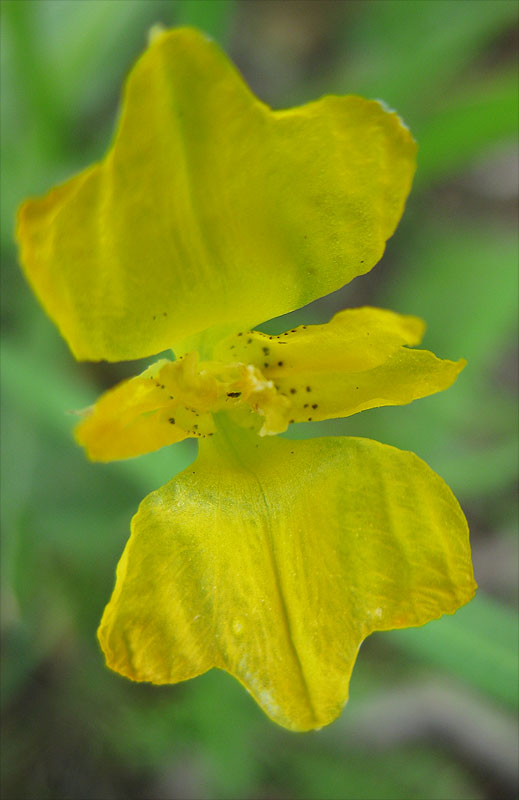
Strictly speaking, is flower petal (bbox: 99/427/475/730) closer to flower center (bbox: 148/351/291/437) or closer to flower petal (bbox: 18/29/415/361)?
flower center (bbox: 148/351/291/437)

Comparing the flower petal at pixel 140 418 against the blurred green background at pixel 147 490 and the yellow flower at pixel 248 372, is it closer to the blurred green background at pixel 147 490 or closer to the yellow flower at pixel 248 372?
the yellow flower at pixel 248 372

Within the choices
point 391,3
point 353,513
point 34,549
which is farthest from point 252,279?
point 391,3

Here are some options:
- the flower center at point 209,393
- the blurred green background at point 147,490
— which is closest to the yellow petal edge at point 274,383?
the flower center at point 209,393

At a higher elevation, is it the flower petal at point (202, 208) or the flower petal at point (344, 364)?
the flower petal at point (202, 208)

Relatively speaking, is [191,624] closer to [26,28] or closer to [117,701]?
[117,701]

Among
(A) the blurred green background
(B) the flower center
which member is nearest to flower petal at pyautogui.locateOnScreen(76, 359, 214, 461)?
(B) the flower center

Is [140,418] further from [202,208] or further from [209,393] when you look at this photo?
[202,208]
